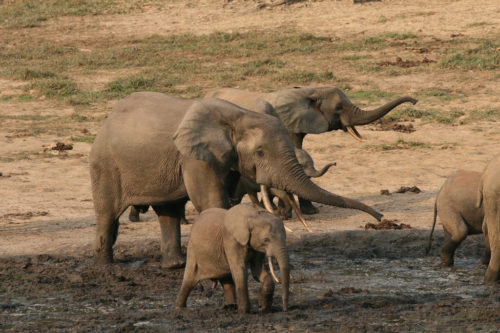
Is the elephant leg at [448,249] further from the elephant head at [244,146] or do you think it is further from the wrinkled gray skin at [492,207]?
the elephant head at [244,146]

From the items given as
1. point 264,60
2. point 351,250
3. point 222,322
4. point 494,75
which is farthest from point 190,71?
point 222,322

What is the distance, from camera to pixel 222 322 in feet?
23.5

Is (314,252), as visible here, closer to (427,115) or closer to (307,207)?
(307,207)

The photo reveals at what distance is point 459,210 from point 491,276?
852mm

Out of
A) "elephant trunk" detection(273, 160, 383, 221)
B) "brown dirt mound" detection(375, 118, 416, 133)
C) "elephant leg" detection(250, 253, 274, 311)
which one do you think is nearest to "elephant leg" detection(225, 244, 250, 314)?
"elephant leg" detection(250, 253, 274, 311)

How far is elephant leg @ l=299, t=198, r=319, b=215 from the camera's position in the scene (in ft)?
38.2

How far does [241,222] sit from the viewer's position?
7.05 m

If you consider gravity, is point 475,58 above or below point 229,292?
Result: below

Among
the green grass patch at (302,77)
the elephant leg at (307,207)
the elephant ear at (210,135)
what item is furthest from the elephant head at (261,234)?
the green grass patch at (302,77)

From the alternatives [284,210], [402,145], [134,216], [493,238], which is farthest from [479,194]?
[402,145]

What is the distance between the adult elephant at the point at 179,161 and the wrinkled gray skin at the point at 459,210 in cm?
176

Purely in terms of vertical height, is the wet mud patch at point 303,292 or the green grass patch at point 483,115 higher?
the wet mud patch at point 303,292

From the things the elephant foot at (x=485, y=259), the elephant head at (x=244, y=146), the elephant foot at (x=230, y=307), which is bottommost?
the elephant foot at (x=485, y=259)

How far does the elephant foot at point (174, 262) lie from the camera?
9.09 meters
